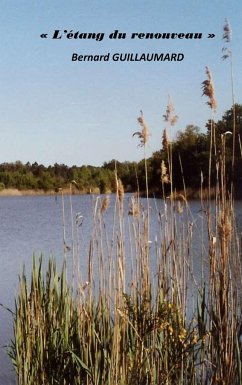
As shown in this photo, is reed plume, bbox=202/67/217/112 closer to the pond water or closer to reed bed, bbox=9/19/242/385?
reed bed, bbox=9/19/242/385

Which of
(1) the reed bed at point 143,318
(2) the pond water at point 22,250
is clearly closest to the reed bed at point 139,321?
(1) the reed bed at point 143,318

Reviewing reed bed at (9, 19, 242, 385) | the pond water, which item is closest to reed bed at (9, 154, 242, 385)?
reed bed at (9, 19, 242, 385)

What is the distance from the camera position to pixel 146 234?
106 inches

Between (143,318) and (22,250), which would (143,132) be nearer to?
(143,318)

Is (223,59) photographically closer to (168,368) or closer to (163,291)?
(163,291)

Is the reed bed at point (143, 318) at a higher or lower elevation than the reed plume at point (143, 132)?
lower

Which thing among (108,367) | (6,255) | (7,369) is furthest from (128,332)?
(6,255)

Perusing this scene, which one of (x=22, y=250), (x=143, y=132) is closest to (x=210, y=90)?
(x=143, y=132)

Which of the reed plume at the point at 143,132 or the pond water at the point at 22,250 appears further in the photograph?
the pond water at the point at 22,250

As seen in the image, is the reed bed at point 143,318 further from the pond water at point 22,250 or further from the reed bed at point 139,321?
the pond water at point 22,250

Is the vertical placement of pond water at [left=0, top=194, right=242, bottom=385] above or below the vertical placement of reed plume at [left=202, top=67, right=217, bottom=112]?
below

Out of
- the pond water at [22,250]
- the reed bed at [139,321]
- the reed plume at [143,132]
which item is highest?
the reed plume at [143,132]

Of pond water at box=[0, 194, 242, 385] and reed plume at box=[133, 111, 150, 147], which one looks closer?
reed plume at box=[133, 111, 150, 147]

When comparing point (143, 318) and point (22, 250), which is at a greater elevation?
point (143, 318)
